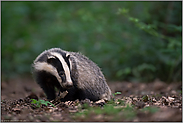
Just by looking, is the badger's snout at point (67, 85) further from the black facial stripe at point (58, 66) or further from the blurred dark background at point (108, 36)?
the blurred dark background at point (108, 36)

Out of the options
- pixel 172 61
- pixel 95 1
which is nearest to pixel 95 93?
pixel 172 61

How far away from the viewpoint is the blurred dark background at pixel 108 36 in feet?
28.6

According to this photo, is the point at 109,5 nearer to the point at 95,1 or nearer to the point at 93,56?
the point at 95,1

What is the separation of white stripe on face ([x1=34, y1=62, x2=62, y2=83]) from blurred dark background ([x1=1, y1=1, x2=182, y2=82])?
7.69 ft

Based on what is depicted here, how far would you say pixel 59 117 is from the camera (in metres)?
3.66

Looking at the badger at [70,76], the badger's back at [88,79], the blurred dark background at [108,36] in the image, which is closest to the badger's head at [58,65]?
the badger at [70,76]

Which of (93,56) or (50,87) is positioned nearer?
(50,87)

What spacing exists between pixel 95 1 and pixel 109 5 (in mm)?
1980

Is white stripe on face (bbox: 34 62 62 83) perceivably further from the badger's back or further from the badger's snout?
the badger's back

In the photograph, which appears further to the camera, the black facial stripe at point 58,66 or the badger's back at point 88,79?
the badger's back at point 88,79

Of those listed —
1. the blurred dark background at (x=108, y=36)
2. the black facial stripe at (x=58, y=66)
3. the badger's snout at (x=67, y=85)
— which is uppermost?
the blurred dark background at (x=108, y=36)

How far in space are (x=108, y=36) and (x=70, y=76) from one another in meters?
5.26

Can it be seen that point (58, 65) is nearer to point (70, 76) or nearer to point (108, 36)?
point (70, 76)

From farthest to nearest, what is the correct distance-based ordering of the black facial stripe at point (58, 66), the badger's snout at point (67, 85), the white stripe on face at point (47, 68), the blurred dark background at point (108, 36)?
the blurred dark background at point (108, 36) → the white stripe on face at point (47, 68) → the black facial stripe at point (58, 66) → the badger's snout at point (67, 85)
